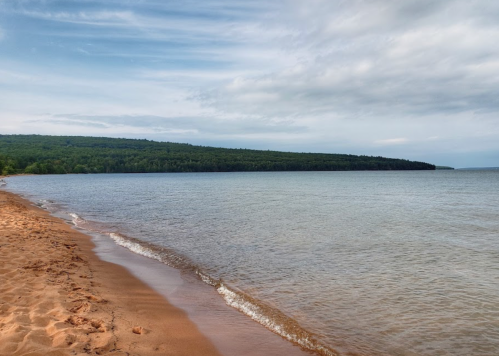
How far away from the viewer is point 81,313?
Result: 6367 millimetres

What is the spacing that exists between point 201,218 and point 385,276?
14147mm

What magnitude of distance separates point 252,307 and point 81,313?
137 inches

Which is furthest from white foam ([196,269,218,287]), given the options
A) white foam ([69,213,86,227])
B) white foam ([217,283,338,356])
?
white foam ([69,213,86,227])

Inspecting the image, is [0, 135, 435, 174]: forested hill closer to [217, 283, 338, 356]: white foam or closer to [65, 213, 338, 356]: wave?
[65, 213, 338, 356]: wave

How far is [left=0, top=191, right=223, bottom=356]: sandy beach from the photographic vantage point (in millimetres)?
5203

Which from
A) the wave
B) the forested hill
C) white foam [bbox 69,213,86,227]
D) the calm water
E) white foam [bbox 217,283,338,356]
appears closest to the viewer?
white foam [bbox 217,283,338,356]

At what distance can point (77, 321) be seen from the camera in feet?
19.5

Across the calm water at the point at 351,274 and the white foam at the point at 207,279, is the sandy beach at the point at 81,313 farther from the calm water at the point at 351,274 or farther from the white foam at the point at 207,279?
the calm water at the point at 351,274

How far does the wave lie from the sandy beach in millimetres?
1393

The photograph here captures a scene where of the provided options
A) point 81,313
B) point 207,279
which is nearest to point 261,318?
point 207,279

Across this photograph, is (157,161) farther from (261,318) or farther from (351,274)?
(261,318)

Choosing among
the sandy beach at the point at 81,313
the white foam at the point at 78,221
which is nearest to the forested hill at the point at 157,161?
the white foam at the point at 78,221

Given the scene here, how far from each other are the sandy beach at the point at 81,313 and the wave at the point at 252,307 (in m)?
1.39

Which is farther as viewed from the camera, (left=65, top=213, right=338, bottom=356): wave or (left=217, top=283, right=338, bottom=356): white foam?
(left=65, top=213, right=338, bottom=356): wave
